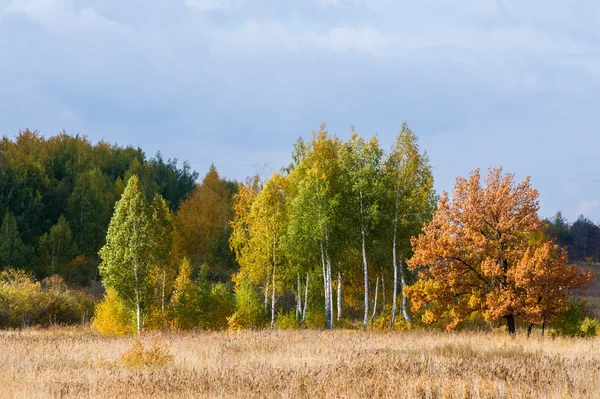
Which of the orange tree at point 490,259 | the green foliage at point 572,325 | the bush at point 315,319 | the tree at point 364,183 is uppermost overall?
the tree at point 364,183

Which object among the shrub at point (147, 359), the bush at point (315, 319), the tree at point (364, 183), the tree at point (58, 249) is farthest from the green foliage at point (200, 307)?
the tree at point (58, 249)

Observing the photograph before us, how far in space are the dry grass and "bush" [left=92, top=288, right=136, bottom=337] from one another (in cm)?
1406

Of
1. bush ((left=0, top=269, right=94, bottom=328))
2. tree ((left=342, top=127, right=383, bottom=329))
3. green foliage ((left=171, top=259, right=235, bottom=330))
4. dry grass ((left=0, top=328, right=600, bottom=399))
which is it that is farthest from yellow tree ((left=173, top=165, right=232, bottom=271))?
dry grass ((left=0, top=328, right=600, bottom=399))

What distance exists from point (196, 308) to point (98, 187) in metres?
55.3

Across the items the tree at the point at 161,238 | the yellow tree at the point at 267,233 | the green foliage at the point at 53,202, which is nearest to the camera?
the tree at the point at 161,238

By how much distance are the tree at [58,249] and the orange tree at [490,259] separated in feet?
165

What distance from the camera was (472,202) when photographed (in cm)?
2536

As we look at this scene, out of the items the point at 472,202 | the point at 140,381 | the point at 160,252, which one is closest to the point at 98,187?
the point at 160,252

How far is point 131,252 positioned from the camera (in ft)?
109

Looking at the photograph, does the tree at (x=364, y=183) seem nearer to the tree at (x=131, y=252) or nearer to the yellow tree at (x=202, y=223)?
the tree at (x=131, y=252)

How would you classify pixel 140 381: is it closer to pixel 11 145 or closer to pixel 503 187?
pixel 503 187

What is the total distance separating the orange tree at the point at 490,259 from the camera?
951 inches

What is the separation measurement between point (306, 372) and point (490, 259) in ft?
46.2

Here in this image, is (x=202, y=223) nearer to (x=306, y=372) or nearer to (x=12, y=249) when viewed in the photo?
(x=12, y=249)
